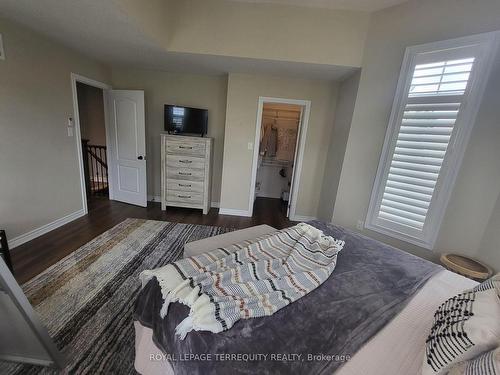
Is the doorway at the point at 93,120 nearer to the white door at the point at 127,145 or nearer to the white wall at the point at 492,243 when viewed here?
the white door at the point at 127,145

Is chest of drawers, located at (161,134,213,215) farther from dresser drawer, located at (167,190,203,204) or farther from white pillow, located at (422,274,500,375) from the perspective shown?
white pillow, located at (422,274,500,375)

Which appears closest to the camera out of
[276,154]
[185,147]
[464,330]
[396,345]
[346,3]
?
[464,330]

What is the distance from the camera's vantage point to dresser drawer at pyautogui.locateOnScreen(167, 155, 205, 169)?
3328mm

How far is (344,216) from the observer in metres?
2.77

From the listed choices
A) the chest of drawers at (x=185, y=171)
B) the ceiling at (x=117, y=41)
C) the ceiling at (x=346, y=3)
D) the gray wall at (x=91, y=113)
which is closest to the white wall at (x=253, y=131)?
the ceiling at (x=117, y=41)

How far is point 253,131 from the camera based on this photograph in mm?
3357

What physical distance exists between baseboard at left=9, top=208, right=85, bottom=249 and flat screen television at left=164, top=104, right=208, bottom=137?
1.86m

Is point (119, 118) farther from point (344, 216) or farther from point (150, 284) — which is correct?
point (344, 216)

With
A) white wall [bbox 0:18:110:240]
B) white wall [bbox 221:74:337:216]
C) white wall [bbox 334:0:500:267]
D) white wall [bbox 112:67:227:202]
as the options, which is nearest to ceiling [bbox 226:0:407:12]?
white wall [bbox 334:0:500:267]

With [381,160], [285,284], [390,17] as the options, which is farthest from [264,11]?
[285,284]

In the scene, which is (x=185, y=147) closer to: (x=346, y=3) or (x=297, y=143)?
(x=297, y=143)

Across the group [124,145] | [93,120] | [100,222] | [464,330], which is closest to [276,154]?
[124,145]

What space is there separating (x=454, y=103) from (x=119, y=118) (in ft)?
14.6

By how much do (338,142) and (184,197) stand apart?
2.59 metres
